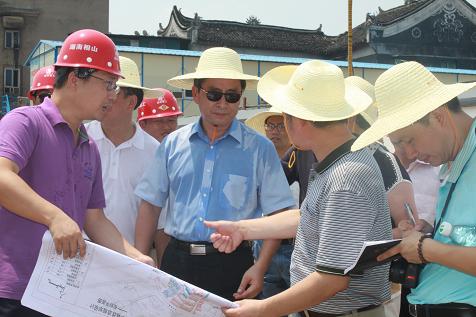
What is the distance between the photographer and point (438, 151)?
2.04 m

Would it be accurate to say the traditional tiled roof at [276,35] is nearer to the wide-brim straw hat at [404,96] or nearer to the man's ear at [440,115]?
the wide-brim straw hat at [404,96]

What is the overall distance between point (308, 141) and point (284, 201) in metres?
0.90

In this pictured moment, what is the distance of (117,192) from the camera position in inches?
144

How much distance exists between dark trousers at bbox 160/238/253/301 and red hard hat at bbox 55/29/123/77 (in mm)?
1042

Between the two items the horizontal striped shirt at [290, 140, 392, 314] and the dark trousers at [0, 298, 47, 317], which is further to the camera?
the dark trousers at [0, 298, 47, 317]

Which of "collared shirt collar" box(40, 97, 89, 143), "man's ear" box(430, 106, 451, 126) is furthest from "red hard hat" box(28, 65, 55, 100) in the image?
"man's ear" box(430, 106, 451, 126)

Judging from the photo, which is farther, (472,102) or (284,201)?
(472,102)

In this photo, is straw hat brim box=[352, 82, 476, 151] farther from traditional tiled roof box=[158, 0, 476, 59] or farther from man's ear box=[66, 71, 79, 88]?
traditional tiled roof box=[158, 0, 476, 59]

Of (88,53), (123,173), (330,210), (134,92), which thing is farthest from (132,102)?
(330,210)

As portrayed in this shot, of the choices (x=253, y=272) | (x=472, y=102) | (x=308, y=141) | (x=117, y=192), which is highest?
(x=472, y=102)

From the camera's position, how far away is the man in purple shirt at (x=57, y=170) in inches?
82.5

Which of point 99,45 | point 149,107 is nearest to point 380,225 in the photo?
point 99,45

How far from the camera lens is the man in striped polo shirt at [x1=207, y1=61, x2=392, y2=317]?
2.04 meters

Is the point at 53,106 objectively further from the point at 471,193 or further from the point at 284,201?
the point at 471,193
